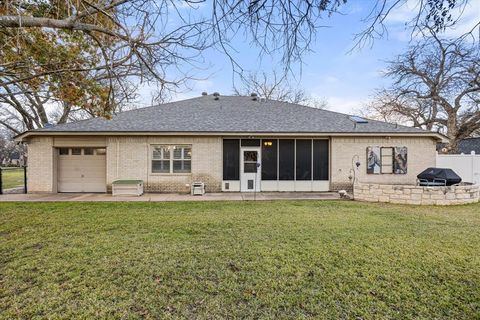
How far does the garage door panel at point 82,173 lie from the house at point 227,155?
0.04m

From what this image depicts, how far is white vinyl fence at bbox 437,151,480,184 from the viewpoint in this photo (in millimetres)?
12559

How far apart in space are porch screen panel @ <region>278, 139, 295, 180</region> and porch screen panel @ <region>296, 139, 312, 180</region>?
0.81 feet

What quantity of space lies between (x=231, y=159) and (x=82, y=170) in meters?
7.21

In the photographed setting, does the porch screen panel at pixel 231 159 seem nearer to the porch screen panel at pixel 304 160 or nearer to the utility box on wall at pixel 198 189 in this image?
the utility box on wall at pixel 198 189

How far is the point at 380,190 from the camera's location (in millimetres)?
9633

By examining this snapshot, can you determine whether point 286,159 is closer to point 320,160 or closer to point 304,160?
point 304,160

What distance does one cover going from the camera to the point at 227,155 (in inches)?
474

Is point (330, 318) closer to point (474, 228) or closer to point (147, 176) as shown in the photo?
point (474, 228)

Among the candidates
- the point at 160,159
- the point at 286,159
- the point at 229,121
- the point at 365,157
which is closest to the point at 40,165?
the point at 160,159

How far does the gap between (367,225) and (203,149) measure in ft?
25.4

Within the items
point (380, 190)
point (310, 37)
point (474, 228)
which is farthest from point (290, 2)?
point (380, 190)

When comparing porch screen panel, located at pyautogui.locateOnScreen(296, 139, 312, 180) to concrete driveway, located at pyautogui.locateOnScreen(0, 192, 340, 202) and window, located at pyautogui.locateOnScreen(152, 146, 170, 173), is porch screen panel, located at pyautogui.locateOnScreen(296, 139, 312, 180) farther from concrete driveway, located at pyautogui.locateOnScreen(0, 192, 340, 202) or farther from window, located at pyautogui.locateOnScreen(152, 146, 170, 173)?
window, located at pyautogui.locateOnScreen(152, 146, 170, 173)

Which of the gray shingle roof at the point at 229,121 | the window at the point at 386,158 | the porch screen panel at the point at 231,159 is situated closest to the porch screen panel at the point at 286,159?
the gray shingle roof at the point at 229,121

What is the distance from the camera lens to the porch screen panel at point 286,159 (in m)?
12.2
